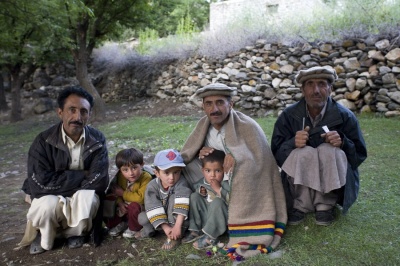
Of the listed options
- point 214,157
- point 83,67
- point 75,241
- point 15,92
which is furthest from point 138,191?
point 15,92

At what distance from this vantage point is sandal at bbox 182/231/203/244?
3.20 m

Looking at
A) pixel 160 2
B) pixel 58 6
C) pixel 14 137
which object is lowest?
pixel 14 137

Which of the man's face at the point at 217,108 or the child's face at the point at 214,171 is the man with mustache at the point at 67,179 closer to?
the child's face at the point at 214,171

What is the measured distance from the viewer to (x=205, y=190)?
3260 millimetres

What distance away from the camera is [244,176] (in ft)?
10.00

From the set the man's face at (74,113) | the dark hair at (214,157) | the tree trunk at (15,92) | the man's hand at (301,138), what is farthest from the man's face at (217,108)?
the tree trunk at (15,92)

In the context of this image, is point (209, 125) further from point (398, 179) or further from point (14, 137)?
point (14, 137)

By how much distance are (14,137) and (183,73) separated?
596cm

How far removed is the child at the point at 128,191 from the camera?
10.8 ft

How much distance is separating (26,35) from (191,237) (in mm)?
12225

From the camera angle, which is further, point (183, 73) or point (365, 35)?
point (183, 73)

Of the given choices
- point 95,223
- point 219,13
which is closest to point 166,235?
point 95,223

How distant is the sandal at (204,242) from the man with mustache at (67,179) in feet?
3.09

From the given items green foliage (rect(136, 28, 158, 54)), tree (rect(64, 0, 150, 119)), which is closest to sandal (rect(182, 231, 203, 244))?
tree (rect(64, 0, 150, 119))
